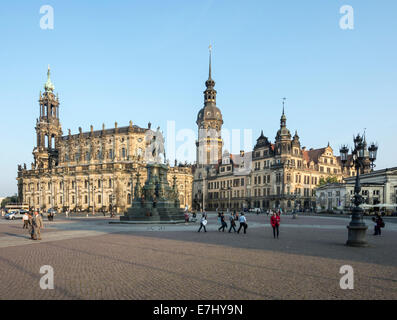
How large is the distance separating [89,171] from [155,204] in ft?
193

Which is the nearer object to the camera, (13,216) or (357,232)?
(357,232)

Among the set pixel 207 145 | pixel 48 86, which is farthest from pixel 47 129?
pixel 207 145

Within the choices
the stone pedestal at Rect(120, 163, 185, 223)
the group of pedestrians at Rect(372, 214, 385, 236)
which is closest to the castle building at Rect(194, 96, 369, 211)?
the stone pedestal at Rect(120, 163, 185, 223)

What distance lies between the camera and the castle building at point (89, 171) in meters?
86.9

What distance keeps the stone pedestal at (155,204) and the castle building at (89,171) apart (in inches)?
1793

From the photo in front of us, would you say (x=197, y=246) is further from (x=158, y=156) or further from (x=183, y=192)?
(x=183, y=192)

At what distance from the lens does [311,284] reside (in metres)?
8.61

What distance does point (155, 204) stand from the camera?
37.4 metres

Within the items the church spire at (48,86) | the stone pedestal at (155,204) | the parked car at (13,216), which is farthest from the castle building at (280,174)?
the church spire at (48,86)

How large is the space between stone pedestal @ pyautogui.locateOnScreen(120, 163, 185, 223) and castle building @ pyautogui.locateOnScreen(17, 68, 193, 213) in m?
45.5

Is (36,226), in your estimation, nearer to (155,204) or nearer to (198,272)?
(198,272)

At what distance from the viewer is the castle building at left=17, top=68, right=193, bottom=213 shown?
86.9 m

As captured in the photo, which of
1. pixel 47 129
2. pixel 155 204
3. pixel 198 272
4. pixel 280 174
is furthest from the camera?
pixel 47 129

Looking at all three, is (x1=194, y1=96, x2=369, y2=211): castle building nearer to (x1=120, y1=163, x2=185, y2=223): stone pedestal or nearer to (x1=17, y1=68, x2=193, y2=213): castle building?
(x1=17, y1=68, x2=193, y2=213): castle building
